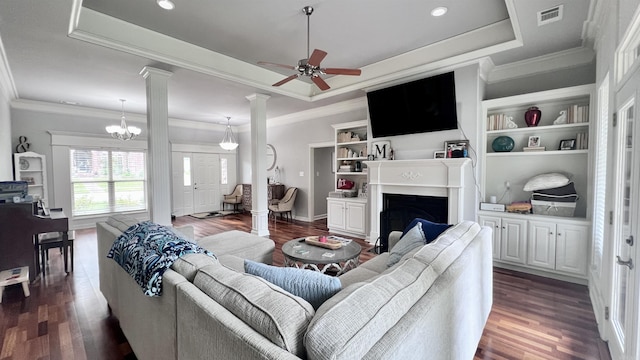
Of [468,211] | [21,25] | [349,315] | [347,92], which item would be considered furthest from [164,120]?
[468,211]

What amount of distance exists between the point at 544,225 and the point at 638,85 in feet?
7.45

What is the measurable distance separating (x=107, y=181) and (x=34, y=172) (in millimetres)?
1268

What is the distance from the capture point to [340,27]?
3.20 m

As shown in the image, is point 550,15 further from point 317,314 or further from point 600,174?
point 317,314

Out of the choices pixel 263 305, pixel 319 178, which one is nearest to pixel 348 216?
pixel 319 178

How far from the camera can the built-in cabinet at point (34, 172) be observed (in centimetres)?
536

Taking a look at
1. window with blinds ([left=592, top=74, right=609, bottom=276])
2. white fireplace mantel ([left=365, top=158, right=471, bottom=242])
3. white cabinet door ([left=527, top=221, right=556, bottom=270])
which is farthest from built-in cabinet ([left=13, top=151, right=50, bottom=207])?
window with blinds ([left=592, top=74, right=609, bottom=276])

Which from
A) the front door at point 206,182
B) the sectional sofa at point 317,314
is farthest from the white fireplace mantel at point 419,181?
the front door at point 206,182

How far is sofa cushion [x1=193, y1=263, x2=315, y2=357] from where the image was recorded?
33.2 inches

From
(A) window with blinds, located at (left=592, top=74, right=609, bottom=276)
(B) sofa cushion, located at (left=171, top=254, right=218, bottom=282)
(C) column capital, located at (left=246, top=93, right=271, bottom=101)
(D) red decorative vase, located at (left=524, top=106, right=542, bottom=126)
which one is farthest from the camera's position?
(C) column capital, located at (left=246, top=93, right=271, bottom=101)

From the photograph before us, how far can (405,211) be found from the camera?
14.3 feet

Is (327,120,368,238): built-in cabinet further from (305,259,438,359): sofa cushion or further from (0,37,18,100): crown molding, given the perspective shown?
(0,37,18,100): crown molding

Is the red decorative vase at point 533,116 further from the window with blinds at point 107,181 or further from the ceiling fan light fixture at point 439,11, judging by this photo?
the window with blinds at point 107,181

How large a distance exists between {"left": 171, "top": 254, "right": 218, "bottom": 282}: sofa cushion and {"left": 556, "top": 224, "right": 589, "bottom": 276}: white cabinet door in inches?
147
